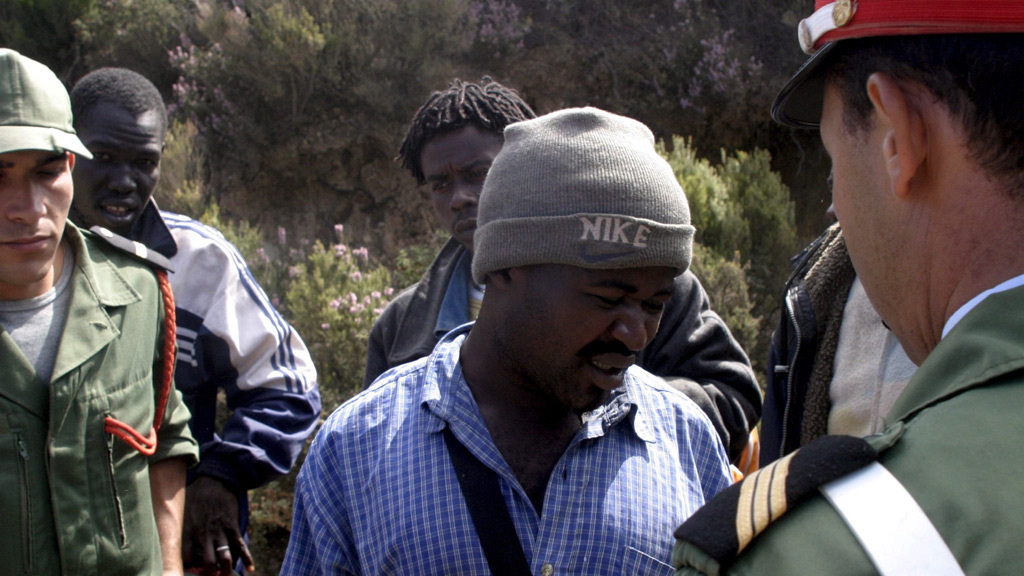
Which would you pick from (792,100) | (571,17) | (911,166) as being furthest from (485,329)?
(571,17)

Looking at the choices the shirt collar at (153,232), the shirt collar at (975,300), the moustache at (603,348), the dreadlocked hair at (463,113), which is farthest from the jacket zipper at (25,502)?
the shirt collar at (975,300)

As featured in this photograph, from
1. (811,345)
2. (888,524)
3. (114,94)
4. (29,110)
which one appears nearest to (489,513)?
(888,524)

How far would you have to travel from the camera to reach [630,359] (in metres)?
Answer: 1.80

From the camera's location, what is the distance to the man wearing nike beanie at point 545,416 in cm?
165

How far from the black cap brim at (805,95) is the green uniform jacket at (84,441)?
5.70ft

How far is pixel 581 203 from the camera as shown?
1788mm

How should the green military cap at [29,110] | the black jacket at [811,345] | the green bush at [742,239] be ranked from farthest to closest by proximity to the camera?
the green bush at [742,239] < the black jacket at [811,345] < the green military cap at [29,110]

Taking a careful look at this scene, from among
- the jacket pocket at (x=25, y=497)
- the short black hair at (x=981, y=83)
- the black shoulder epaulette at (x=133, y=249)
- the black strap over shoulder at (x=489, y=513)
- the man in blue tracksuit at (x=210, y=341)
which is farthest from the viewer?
the man in blue tracksuit at (x=210, y=341)

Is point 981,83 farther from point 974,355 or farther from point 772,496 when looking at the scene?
point 772,496

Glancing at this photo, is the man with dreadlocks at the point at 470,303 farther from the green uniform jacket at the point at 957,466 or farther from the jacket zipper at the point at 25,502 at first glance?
the green uniform jacket at the point at 957,466

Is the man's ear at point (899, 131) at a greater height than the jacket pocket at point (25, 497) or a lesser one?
greater

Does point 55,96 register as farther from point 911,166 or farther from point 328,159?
point 328,159

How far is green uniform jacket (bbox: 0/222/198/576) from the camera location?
203 centimetres

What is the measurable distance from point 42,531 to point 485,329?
1.18m
